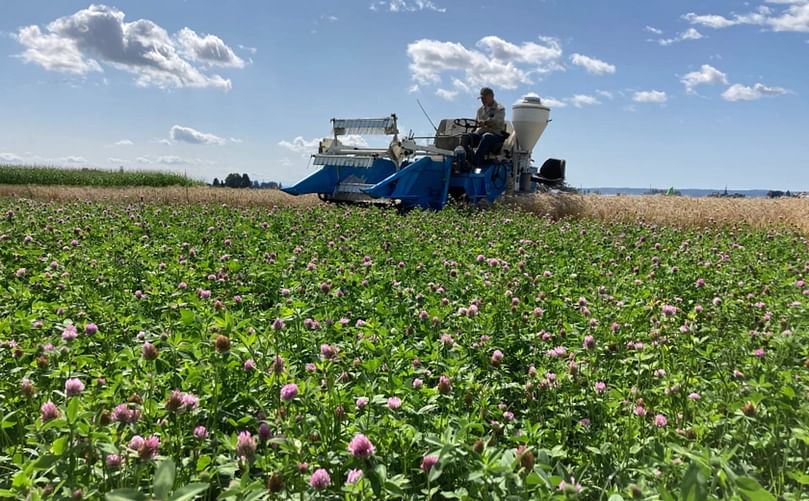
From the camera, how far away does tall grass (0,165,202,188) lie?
33.5m

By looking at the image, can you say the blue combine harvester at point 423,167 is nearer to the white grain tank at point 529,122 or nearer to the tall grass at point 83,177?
the white grain tank at point 529,122

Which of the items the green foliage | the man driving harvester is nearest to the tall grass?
the man driving harvester

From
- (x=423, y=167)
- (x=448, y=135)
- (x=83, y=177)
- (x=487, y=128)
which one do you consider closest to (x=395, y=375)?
(x=423, y=167)

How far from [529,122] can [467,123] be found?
179 cm

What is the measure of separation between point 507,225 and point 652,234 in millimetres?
2304

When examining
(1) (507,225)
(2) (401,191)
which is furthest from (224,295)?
(2) (401,191)

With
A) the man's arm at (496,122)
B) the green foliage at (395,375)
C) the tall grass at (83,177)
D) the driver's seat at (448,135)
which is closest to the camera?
the green foliage at (395,375)

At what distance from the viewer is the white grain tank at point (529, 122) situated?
51.1ft

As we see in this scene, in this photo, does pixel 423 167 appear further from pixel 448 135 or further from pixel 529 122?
pixel 529 122

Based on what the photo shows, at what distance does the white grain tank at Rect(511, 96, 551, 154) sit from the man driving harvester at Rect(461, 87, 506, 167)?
1140mm

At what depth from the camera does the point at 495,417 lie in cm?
271

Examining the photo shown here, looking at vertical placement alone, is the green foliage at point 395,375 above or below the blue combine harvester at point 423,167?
below

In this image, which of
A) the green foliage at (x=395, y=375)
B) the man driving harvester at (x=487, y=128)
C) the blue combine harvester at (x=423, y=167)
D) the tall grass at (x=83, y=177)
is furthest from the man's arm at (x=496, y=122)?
the tall grass at (x=83, y=177)

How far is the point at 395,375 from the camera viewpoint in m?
2.82
